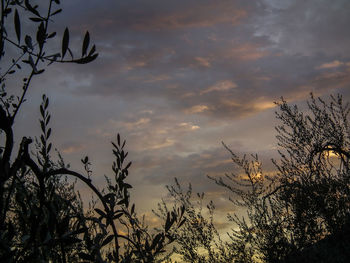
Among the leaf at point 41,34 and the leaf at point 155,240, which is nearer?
the leaf at point 41,34

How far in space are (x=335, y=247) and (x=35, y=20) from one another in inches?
157

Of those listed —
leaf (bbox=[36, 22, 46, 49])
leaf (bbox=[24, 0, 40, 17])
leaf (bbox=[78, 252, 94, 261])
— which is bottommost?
leaf (bbox=[78, 252, 94, 261])

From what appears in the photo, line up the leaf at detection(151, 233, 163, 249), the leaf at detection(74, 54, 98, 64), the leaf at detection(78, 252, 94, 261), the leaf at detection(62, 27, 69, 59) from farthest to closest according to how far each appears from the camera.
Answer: the leaf at detection(151, 233, 163, 249) → the leaf at detection(78, 252, 94, 261) → the leaf at detection(74, 54, 98, 64) → the leaf at detection(62, 27, 69, 59)

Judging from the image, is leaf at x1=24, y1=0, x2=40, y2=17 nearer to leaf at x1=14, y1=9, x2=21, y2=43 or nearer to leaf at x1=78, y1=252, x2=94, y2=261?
leaf at x1=14, y1=9, x2=21, y2=43

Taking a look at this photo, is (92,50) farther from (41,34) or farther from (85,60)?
(41,34)

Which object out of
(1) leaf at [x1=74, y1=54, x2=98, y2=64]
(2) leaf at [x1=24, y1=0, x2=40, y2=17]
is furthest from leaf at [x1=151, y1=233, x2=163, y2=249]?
(2) leaf at [x1=24, y1=0, x2=40, y2=17]

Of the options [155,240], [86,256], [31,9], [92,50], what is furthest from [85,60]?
[155,240]

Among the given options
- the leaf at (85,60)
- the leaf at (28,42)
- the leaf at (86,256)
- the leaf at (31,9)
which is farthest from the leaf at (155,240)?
the leaf at (31,9)

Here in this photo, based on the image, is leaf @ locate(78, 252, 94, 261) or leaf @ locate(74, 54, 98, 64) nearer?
leaf @ locate(74, 54, 98, 64)

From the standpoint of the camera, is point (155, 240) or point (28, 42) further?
point (155, 240)

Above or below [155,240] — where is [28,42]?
above

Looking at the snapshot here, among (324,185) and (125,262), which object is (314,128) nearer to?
(324,185)

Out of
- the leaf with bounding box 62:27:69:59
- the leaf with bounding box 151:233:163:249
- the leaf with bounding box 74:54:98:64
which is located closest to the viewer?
the leaf with bounding box 62:27:69:59

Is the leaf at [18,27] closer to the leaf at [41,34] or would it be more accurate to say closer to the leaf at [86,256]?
the leaf at [41,34]
